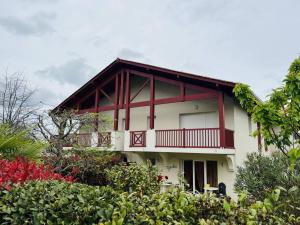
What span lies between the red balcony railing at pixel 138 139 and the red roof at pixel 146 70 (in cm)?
372

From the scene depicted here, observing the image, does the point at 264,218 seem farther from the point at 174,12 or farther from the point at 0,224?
the point at 174,12

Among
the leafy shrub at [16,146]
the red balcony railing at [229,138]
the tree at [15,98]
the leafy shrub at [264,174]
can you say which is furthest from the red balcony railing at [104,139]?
the tree at [15,98]

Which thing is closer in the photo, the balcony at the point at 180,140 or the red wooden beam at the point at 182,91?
the balcony at the point at 180,140

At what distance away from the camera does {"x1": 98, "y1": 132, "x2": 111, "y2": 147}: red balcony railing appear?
583 inches

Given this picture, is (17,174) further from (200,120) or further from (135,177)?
(200,120)

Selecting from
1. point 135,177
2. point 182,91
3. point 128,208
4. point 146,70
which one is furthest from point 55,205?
point 146,70

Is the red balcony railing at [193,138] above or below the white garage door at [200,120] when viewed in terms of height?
below

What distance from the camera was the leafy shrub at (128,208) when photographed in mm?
2326

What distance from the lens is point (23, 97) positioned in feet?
74.6

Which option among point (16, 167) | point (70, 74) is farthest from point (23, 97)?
point (16, 167)

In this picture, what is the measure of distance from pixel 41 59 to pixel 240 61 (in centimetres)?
1342

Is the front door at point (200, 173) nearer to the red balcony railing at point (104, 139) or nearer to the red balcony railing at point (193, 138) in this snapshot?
the red balcony railing at point (193, 138)

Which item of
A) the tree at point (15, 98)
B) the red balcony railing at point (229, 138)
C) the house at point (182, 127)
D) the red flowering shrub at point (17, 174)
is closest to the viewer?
the red flowering shrub at point (17, 174)

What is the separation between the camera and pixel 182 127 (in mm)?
15133
